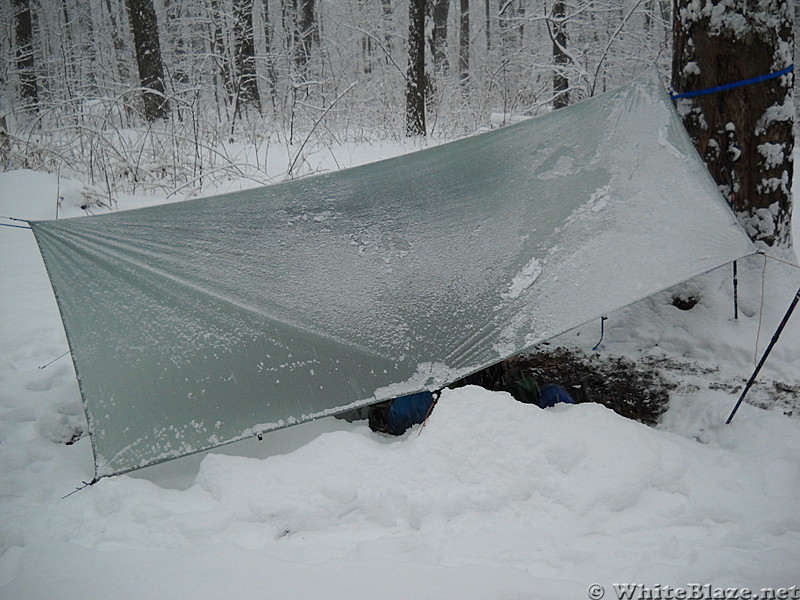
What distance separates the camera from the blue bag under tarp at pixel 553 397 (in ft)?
7.83

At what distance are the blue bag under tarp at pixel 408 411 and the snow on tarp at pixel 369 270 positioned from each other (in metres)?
0.09

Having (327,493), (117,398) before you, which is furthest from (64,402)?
(327,493)

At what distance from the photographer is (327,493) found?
1.81 m

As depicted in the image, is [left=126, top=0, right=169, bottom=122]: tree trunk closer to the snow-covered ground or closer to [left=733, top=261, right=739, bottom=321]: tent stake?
the snow-covered ground

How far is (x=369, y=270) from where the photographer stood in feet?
8.07

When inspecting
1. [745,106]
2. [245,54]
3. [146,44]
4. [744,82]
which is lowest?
[745,106]

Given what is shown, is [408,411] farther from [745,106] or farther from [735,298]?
[745,106]

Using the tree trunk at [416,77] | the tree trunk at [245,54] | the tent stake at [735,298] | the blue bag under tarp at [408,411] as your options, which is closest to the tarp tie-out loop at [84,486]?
the blue bag under tarp at [408,411]

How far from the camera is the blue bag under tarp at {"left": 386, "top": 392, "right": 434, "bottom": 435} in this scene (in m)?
2.29

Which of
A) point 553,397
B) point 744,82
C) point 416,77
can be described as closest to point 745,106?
point 744,82

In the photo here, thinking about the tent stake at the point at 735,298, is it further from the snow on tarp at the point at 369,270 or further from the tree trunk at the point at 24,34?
the tree trunk at the point at 24,34

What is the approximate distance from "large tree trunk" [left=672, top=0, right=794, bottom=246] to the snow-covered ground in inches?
35.6

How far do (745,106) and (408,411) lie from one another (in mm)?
2239

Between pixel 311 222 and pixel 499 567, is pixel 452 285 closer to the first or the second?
pixel 311 222
